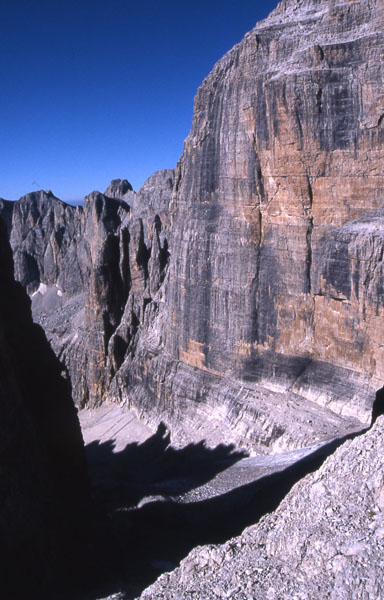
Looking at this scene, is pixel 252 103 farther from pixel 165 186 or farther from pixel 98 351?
pixel 165 186

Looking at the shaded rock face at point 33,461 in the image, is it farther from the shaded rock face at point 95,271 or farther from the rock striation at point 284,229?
the shaded rock face at point 95,271

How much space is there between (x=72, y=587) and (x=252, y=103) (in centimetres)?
2630

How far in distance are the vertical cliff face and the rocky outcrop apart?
1622cm

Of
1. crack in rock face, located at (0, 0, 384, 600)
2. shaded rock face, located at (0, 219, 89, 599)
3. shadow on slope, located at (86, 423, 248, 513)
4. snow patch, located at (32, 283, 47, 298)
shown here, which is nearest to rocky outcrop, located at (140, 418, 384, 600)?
crack in rock face, located at (0, 0, 384, 600)

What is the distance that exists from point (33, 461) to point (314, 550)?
8.97 metres

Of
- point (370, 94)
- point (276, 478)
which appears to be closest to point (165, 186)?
point (370, 94)

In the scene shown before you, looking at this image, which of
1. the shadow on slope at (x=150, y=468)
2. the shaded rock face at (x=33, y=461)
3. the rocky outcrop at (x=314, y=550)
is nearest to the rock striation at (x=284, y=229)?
the shadow on slope at (x=150, y=468)

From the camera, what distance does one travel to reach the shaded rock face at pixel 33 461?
478 inches

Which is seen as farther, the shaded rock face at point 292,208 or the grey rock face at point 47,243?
the grey rock face at point 47,243

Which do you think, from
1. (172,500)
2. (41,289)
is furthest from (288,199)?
(41,289)

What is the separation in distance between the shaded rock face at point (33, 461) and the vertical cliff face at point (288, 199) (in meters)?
14.8

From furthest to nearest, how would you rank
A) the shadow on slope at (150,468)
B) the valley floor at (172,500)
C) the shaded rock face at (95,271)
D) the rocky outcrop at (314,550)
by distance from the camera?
the shaded rock face at (95,271) → the shadow on slope at (150,468) → the valley floor at (172,500) → the rocky outcrop at (314,550)

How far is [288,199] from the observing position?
27719 mm

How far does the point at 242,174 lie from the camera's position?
2958 cm
